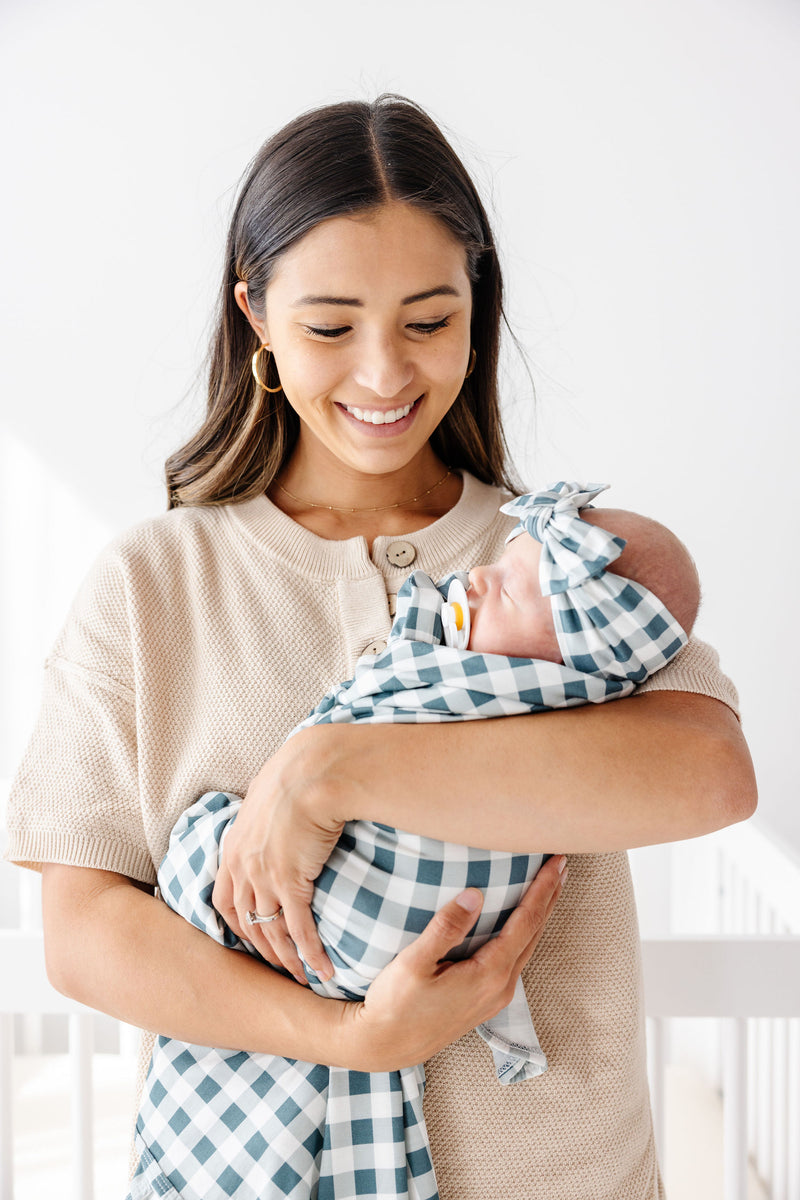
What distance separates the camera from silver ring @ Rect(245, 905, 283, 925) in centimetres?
104

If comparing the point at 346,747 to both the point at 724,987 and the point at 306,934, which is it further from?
the point at 724,987

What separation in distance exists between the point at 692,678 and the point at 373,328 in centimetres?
51

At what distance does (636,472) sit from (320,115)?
1774 millimetres

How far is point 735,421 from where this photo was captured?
2.80 metres

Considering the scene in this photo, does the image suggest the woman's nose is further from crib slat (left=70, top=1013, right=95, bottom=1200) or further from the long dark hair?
crib slat (left=70, top=1013, right=95, bottom=1200)

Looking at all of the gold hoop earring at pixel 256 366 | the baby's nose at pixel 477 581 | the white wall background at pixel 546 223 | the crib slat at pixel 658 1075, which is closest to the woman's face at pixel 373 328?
the gold hoop earring at pixel 256 366

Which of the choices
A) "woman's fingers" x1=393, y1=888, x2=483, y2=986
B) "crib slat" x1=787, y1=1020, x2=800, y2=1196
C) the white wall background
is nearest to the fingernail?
"woman's fingers" x1=393, y1=888, x2=483, y2=986

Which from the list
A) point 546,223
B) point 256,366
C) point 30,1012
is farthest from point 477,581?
point 546,223

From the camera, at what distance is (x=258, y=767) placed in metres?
1.17

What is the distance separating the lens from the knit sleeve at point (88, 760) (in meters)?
1.15

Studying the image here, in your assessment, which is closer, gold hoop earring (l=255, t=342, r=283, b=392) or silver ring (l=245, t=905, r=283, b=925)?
silver ring (l=245, t=905, r=283, b=925)

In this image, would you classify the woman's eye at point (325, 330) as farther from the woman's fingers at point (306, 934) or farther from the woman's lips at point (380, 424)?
the woman's fingers at point (306, 934)

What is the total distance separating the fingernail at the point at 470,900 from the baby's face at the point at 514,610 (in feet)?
0.78

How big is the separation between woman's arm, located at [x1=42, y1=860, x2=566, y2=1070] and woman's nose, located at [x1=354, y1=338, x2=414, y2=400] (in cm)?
54
